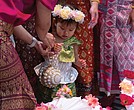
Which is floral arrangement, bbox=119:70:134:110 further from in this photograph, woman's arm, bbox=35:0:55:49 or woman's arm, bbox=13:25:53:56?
woman's arm, bbox=35:0:55:49

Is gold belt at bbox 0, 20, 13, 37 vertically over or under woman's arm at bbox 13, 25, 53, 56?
over

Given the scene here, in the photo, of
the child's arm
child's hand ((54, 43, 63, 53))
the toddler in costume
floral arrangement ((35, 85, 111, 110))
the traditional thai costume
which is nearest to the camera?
the traditional thai costume

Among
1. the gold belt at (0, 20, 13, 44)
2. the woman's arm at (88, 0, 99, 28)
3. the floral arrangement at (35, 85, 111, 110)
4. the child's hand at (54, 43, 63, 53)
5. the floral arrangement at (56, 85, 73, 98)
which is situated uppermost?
the gold belt at (0, 20, 13, 44)

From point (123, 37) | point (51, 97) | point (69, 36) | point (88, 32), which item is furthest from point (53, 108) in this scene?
point (123, 37)

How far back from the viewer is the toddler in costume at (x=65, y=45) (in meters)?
2.27

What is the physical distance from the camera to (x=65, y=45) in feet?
7.84

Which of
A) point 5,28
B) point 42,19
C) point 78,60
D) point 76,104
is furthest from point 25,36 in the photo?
point 78,60

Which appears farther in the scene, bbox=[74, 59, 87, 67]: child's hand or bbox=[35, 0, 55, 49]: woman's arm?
bbox=[74, 59, 87, 67]: child's hand

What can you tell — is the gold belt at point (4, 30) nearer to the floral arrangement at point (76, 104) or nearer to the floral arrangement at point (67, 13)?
the floral arrangement at point (76, 104)

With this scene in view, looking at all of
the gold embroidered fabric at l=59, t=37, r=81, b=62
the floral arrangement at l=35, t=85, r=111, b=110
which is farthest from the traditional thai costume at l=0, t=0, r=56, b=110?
the gold embroidered fabric at l=59, t=37, r=81, b=62

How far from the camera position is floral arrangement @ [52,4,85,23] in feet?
7.57

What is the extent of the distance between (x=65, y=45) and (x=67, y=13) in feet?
0.73

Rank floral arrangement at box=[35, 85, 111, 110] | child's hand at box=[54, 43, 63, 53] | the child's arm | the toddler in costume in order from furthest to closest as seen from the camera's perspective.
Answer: the child's arm → the toddler in costume → child's hand at box=[54, 43, 63, 53] → floral arrangement at box=[35, 85, 111, 110]

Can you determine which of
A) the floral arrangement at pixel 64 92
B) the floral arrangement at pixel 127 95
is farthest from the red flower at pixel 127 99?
the floral arrangement at pixel 64 92
